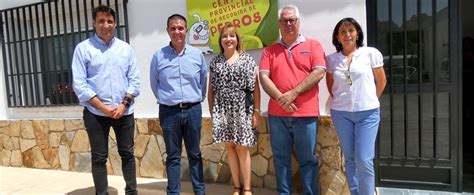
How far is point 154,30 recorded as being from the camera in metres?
4.20

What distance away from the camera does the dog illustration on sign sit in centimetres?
396

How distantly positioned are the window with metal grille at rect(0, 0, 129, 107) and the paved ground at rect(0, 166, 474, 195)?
0.91 meters

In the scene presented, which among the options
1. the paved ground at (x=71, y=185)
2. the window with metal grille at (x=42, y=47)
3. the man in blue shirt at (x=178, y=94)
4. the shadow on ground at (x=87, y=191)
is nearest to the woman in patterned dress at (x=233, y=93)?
the man in blue shirt at (x=178, y=94)

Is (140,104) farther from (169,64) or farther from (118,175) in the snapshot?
(169,64)

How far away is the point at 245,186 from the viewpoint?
3428 mm

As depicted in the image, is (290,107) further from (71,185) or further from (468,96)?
(468,96)

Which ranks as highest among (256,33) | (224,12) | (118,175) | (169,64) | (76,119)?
(224,12)

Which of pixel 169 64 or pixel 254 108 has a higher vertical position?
pixel 169 64

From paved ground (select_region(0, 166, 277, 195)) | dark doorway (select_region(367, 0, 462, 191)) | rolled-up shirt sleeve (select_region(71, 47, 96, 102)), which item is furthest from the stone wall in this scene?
rolled-up shirt sleeve (select_region(71, 47, 96, 102))

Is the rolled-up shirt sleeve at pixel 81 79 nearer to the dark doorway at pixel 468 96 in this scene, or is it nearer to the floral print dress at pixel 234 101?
the floral print dress at pixel 234 101

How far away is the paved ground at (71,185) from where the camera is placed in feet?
12.5

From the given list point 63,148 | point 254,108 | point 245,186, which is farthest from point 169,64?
point 63,148

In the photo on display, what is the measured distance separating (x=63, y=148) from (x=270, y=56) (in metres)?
3.20

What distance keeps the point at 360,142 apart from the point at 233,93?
1.09m
